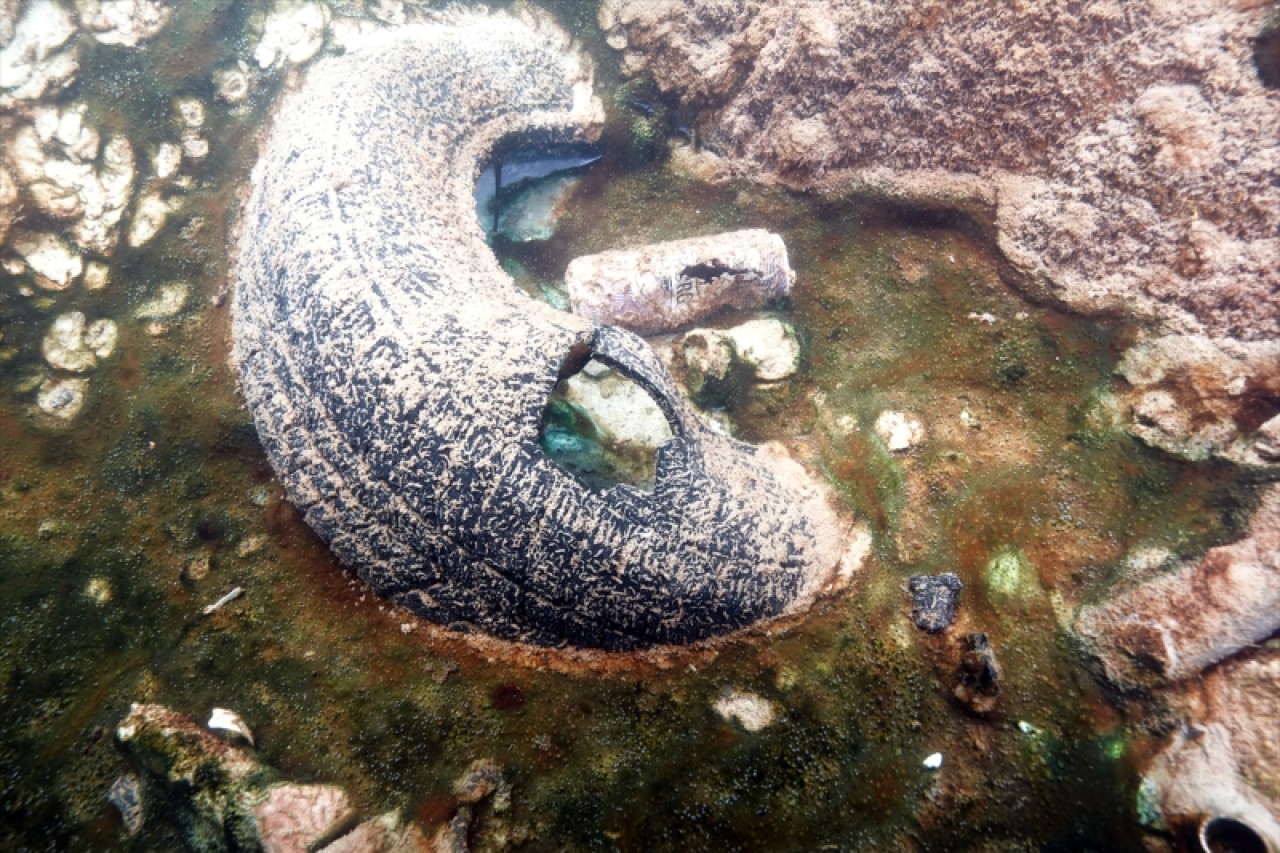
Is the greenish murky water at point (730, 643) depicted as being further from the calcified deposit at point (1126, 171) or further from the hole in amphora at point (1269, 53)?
→ the hole in amphora at point (1269, 53)

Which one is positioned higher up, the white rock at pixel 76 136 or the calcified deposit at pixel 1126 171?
the calcified deposit at pixel 1126 171

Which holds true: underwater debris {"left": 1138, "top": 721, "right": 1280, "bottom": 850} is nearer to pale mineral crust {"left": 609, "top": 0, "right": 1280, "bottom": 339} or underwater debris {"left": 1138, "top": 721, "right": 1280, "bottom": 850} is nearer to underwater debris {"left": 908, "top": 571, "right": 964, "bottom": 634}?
underwater debris {"left": 908, "top": 571, "right": 964, "bottom": 634}

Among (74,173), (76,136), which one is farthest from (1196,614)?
(76,136)

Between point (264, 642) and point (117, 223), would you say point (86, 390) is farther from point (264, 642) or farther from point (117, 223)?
point (264, 642)

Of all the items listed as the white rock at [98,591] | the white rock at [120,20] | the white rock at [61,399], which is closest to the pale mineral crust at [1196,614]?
the white rock at [98,591]

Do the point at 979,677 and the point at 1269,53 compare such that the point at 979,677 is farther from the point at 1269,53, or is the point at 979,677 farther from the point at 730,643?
the point at 1269,53

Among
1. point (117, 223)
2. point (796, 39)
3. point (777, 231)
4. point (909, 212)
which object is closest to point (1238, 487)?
point (909, 212)
